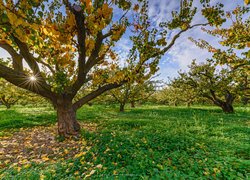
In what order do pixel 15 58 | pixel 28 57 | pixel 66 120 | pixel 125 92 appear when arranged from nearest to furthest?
pixel 28 57 < pixel 15 58 < pixel 66 120 < pixel 125 92

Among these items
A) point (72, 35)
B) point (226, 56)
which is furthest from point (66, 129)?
point (226, 56)

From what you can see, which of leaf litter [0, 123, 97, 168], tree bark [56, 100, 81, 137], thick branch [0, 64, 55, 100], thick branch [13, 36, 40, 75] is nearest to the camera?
leaf litter [0, 123, 97, 168]

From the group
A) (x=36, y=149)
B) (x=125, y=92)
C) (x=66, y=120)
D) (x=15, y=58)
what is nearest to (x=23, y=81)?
(x=15, y=58)

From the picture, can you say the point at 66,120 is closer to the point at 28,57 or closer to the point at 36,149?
the point at 36,149

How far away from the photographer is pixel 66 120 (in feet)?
28.4

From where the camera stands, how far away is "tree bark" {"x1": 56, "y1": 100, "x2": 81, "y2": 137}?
8.52 metres

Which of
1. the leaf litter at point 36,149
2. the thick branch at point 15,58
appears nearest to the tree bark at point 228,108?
the leaf litter at point 36,149

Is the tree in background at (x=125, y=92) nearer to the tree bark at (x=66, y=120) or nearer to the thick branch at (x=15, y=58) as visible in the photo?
the tree bark at (x=66, y=120)

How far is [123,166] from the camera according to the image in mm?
4781

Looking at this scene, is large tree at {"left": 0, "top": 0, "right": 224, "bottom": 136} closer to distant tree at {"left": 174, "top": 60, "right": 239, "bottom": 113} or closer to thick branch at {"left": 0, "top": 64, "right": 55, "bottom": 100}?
thick branch at {"left": 0, "top": 64, "right": 55, "bottom": 100}

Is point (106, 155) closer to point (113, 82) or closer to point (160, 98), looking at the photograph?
point (113, 82)

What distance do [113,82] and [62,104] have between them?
116 inches

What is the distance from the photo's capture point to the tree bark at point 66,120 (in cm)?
852

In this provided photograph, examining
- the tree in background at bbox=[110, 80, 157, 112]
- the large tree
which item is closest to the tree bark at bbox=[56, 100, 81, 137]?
the large tree
